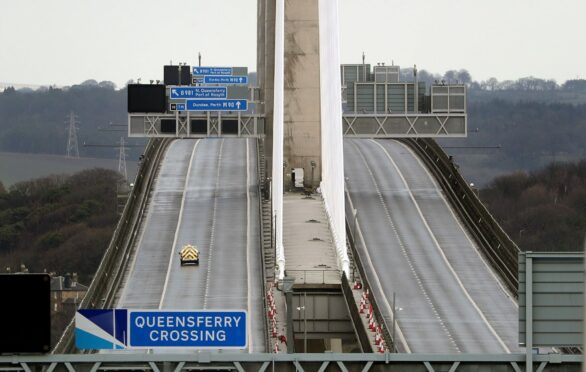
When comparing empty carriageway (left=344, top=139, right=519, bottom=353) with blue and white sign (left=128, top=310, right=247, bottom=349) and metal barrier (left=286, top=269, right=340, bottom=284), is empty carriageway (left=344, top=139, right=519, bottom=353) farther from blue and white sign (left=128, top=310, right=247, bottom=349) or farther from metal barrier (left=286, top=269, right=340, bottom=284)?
blue and white sign (left=128, top=310, right=247, bottom=349)

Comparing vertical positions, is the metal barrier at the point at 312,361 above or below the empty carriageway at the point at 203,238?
above

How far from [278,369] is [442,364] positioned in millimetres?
3150

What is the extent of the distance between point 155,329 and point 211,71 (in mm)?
123758

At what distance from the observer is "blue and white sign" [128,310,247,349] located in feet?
148

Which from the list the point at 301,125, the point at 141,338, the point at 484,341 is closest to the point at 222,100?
the point at 301,125

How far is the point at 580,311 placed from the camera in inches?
1470

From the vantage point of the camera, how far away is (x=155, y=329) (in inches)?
1794

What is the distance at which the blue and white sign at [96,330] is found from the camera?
4281 cm

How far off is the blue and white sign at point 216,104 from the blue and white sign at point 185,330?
83966 millimetres

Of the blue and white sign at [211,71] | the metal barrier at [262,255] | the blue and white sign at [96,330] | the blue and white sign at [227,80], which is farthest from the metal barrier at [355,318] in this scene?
the blue and white sign at [211,71]

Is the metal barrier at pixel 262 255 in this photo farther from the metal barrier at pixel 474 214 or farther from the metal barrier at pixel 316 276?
the metal barrier at pixel 474 214

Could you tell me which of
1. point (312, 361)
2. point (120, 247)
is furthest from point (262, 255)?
point (312, 361)

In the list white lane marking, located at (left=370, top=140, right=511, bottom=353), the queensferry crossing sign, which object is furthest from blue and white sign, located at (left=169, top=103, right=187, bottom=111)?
the queensferry crossing sign

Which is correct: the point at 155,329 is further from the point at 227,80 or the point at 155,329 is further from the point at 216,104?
the point at 227,80
